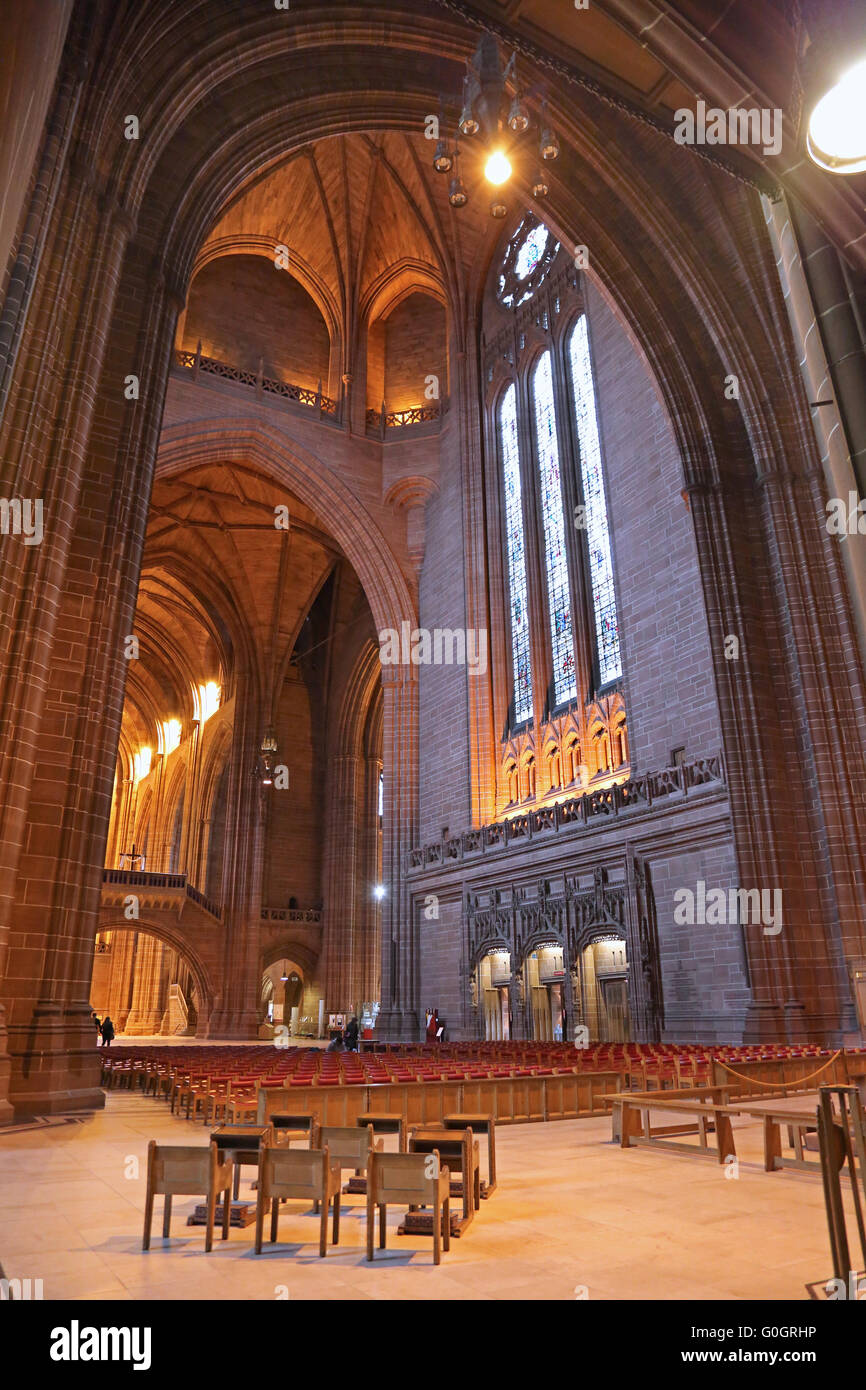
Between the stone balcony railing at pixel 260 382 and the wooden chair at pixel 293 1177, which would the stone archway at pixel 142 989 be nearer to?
the stone balcony railing at pixel 260 382

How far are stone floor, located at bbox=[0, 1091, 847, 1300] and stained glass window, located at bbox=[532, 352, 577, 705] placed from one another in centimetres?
1413

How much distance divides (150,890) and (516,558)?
50.1 ft

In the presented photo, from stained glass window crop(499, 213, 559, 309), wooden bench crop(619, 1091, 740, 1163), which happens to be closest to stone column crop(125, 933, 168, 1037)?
stained glass window crop(499, 213, 559, 309)

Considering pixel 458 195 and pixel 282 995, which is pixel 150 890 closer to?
pixel 282 995

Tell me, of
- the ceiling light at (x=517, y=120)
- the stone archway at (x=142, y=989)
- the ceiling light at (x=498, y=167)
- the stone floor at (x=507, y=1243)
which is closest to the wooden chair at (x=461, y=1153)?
the stone floor at (x=507, y=1243)

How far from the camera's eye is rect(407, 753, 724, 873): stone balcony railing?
47.3ft

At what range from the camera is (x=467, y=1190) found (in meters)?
3.99

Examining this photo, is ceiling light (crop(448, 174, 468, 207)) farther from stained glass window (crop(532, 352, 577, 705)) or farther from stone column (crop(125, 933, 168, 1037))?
stone column (crop(125, 933, 168, 1037))

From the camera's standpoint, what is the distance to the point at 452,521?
23.0 m

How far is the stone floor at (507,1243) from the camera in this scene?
Answer: 2.96 meters

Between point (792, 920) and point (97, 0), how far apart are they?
1513 centimetres

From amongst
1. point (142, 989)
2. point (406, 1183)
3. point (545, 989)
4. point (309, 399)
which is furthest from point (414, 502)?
point (406, 1183)

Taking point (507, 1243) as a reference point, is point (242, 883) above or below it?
above
